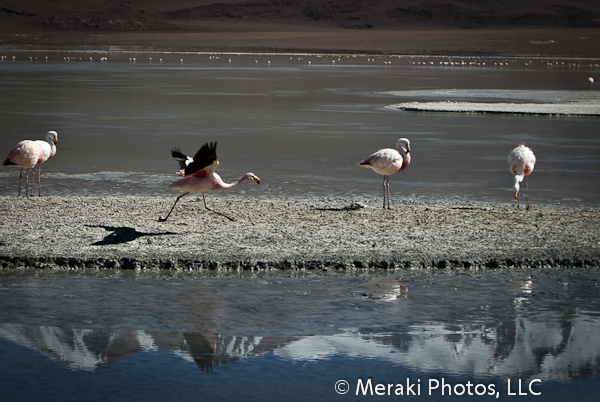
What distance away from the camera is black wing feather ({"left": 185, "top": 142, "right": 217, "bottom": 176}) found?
337 inches

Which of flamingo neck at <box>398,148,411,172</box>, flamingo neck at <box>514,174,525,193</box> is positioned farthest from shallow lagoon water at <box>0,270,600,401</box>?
flamingo neck at <box>398,148,411,172</box>

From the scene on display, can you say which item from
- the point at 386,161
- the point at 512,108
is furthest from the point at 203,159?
the point at 512,108

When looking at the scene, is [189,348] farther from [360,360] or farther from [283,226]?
[283,226]

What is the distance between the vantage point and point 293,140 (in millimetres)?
17875

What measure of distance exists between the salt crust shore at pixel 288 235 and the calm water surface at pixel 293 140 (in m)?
1.27

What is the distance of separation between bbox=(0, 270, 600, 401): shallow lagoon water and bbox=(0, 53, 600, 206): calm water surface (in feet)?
14.5

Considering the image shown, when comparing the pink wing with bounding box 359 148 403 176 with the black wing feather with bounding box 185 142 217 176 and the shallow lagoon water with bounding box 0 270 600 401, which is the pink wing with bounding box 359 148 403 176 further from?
the shallow lagoon water with bounding box 0 270 600 401

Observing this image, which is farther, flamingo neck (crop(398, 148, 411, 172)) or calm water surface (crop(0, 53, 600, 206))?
calm water surface (crop(0, 53, 600, 206))

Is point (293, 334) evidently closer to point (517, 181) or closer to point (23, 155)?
point (517, 181)

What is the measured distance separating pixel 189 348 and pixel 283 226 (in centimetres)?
384

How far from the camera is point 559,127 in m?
21.1

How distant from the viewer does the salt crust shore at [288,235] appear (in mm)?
7926

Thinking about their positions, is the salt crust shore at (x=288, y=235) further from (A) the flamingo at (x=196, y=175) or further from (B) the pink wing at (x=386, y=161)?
(B) the pink wing at (x=386, y=161)

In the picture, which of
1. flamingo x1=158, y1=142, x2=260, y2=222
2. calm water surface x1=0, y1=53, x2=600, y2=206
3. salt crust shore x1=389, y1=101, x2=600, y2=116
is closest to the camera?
flamingo x1=158, y1=142, x2=260, y2=222
